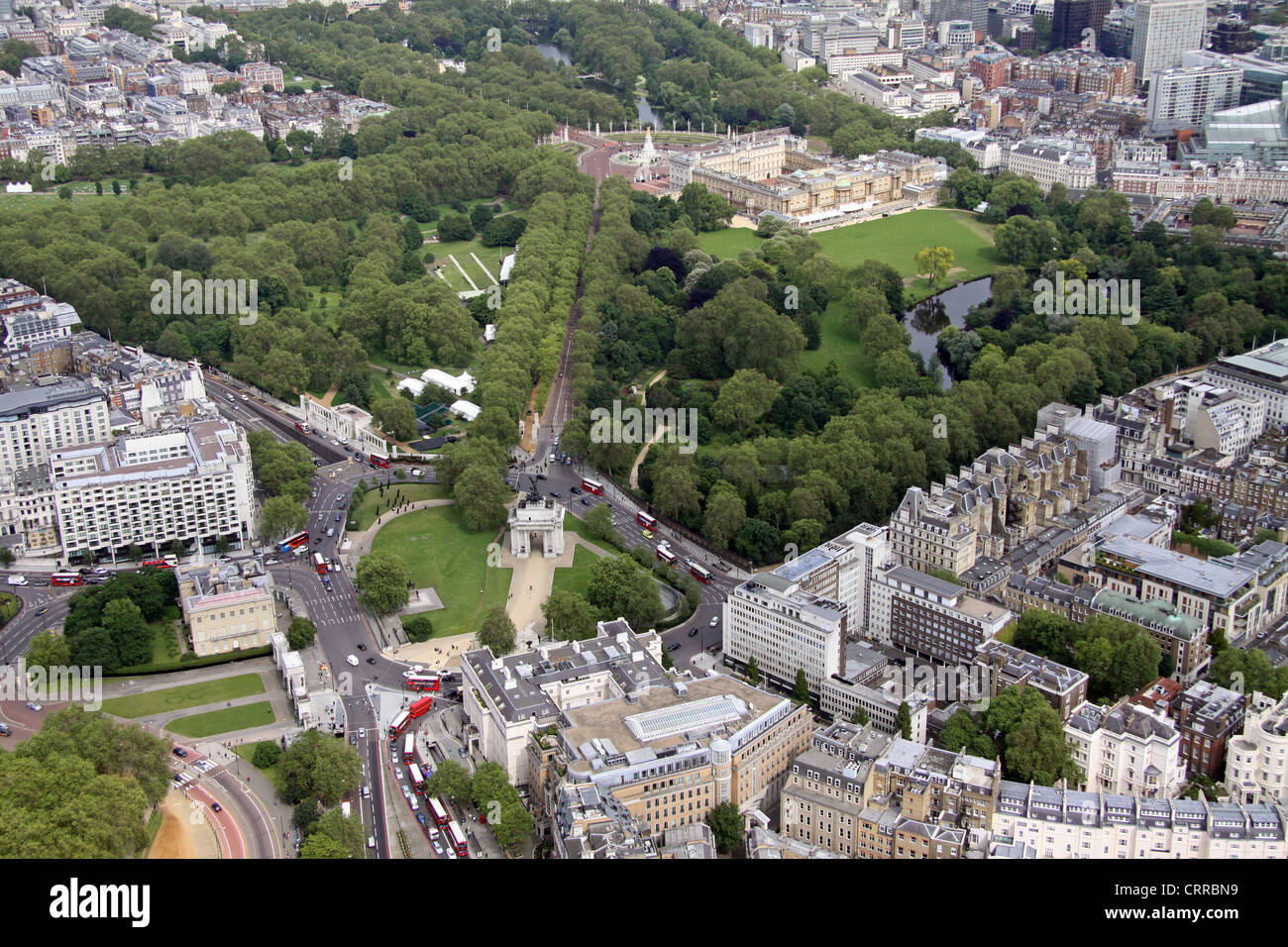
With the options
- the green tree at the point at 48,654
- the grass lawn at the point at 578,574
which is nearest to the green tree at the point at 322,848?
the green tree at the point at 48,654

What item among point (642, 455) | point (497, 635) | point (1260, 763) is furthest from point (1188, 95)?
point (497, 635)

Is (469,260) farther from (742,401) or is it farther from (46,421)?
(46,421)

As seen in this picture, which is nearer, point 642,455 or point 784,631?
point 784,631

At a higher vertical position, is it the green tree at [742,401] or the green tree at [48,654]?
the green tree at [742,401]

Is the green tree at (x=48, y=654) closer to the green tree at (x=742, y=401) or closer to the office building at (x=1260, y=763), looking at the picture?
the green tree at (x=742, y=401)
